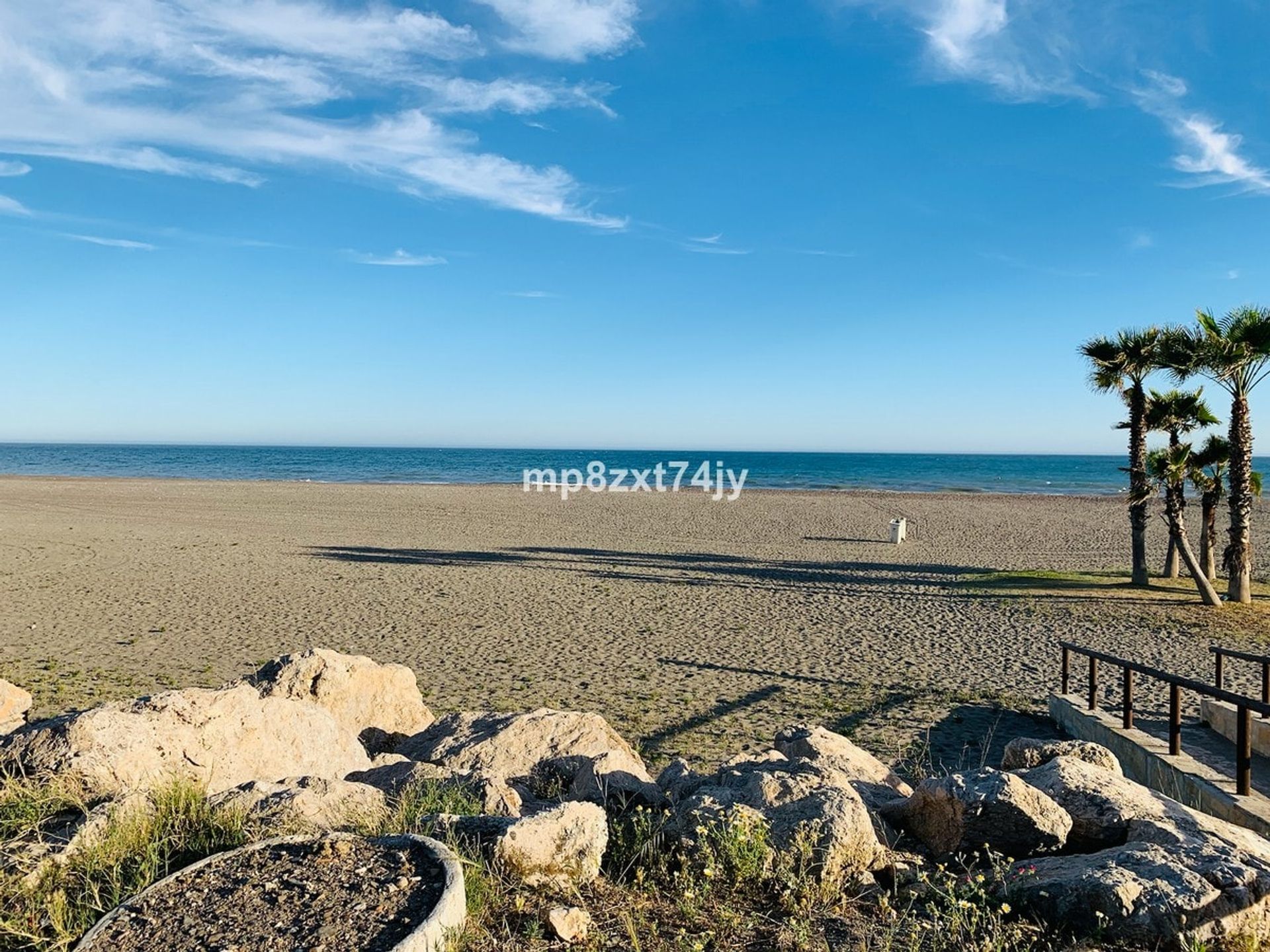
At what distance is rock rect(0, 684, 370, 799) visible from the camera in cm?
426

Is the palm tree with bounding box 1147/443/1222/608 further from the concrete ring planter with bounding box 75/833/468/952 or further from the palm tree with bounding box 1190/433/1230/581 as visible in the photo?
the concrete ring planter with bounding box 75/833/468/952

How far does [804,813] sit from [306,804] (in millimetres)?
2366

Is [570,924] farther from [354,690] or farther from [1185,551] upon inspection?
[1185,551]

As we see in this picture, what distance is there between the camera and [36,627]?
518 inches

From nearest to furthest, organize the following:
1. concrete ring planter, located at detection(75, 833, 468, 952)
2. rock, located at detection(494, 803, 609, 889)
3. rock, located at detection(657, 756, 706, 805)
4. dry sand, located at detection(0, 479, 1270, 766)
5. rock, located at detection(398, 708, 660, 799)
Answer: concrete ring planter, located at detection(75, 833, 468, 952) → rock, located at detection(494, 803, 609, 889) → rock, located at detection(657, 756, 706, 805) → rock, located at detection(398, 708, 660, 799) → dry sand, located at detection(0, 479, 1270, 766)

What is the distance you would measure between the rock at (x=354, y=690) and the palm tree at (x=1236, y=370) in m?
15.1

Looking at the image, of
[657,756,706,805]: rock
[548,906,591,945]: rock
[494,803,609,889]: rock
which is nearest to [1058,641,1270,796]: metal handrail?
[657,756,706,805]: rock

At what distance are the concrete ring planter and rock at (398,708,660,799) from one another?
153 centimetres

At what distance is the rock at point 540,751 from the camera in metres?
5.03

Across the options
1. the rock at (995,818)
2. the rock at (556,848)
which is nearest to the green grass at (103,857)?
the rock at (556,848)

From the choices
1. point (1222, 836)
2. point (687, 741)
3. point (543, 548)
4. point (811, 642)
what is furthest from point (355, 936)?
point (543, 548)

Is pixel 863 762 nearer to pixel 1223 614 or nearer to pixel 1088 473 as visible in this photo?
pixel 1223 614

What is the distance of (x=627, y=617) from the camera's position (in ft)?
48.3

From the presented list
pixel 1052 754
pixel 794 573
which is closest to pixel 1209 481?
pixel 794 573
